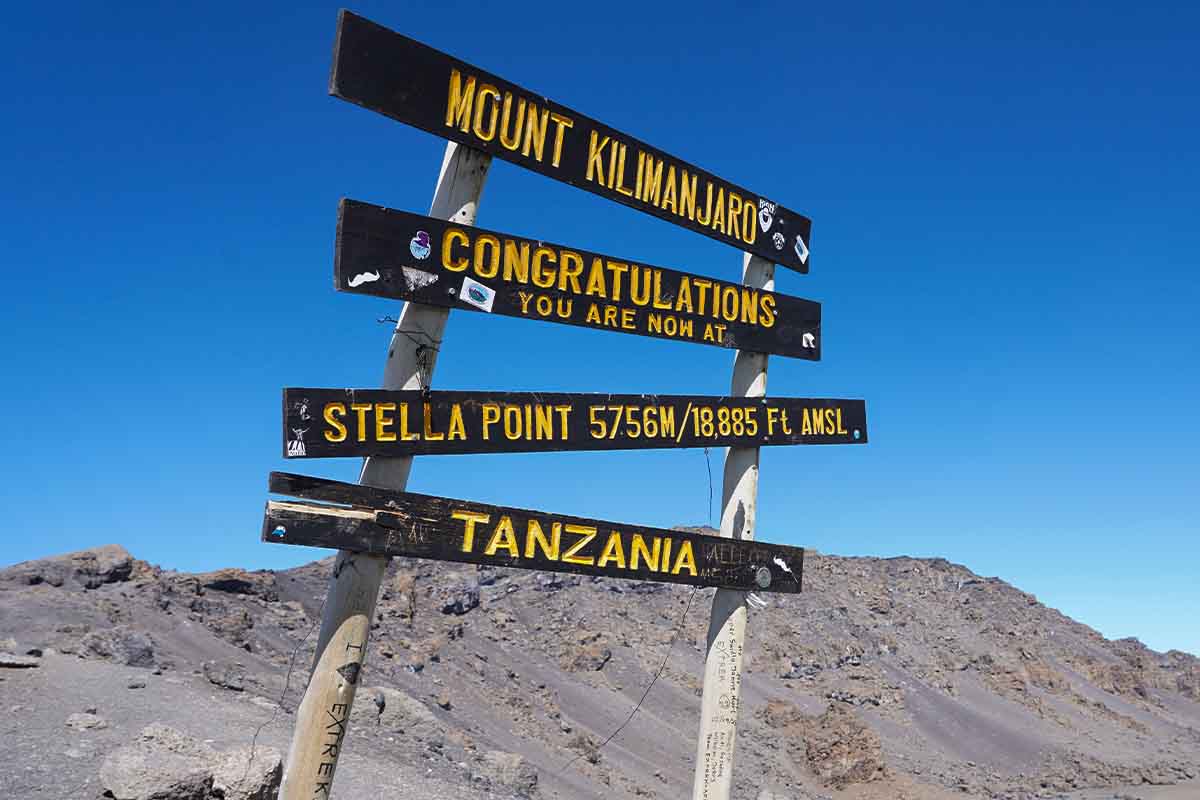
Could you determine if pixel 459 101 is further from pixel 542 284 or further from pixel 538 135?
pixel 542 284

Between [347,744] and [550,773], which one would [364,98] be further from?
[550,773]

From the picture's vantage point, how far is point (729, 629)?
7.05 m

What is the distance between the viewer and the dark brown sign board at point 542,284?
5.05 metres

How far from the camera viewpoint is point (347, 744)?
14789 mm

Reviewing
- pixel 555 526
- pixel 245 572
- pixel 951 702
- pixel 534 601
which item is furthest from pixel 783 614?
pixel 555 526

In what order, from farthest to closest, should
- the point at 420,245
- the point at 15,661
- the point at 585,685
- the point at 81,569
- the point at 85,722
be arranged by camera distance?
the point at 585,685
the point at 81,569
the point at 15,661
the point at 85,722
the point at 420,245

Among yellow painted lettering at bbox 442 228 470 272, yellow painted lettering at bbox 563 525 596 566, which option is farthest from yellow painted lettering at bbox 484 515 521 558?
yellow painted lettering at bbox 442 228 470 272

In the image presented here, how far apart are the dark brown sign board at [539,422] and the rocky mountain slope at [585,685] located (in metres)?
1.45

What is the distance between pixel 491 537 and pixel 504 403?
0.78 metres

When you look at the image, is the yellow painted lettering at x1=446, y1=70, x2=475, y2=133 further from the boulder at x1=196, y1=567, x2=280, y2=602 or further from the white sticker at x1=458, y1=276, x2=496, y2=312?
the boulder at x1=196, y1=567, x2=280, y2=602

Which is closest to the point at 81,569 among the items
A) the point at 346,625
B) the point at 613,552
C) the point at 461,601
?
the point at 461,601

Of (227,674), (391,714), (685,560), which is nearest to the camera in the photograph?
(685,560)

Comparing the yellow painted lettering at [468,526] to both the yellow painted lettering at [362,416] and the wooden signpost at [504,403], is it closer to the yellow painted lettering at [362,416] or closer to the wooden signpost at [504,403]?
the wooden signpost at [504,403]

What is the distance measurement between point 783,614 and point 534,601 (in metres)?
18.0
